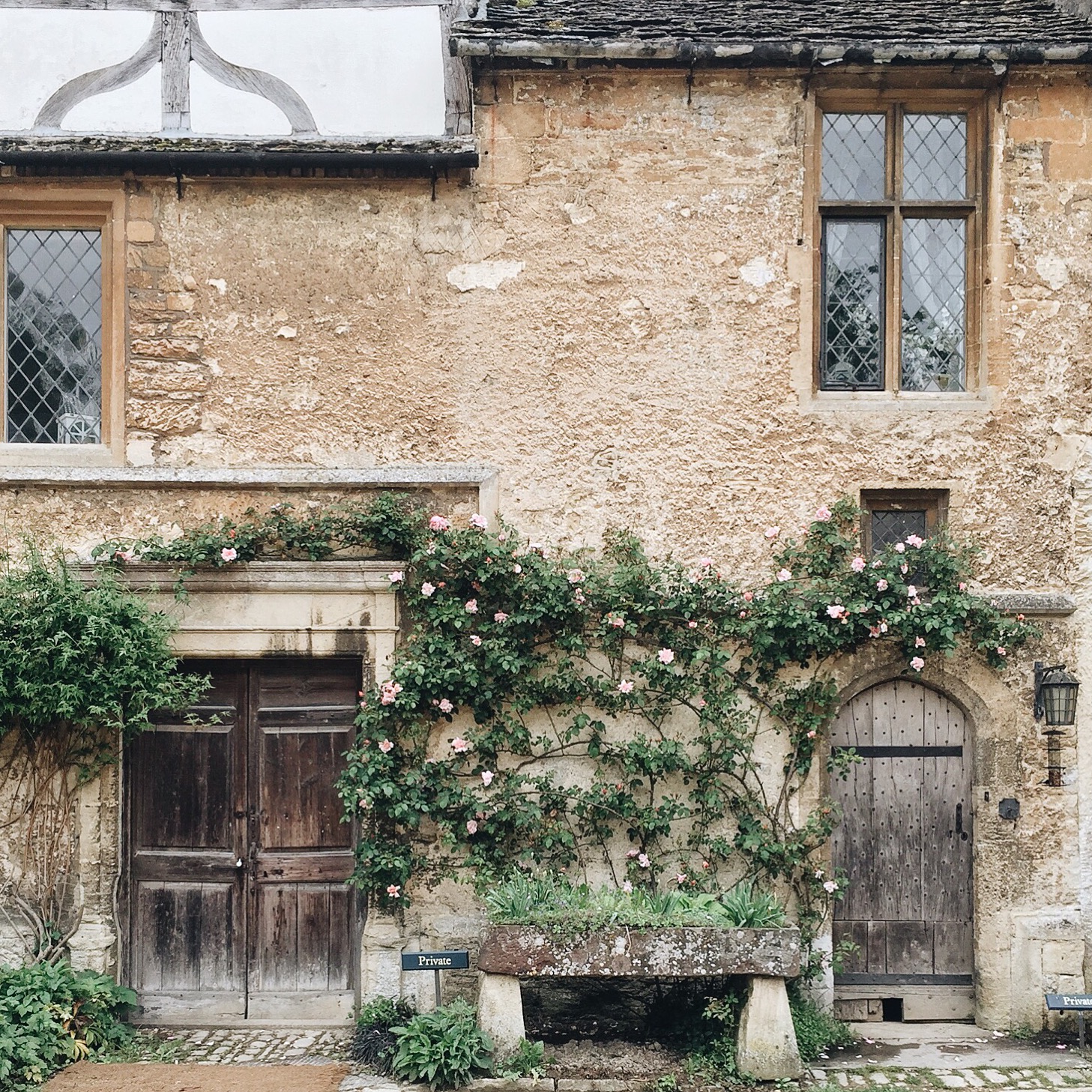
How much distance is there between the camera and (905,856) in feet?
19.7

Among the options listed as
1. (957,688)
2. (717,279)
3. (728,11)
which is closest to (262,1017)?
(957,688)

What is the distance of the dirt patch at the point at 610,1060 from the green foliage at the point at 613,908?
0.64 meters

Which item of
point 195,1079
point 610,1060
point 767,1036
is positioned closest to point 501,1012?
point 610,1060

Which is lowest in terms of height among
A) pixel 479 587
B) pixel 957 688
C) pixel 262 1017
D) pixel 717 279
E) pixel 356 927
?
pixel 262 1017

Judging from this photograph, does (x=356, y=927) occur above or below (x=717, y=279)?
below

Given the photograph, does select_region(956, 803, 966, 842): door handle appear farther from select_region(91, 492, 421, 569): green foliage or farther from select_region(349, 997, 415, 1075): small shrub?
select_region(91, 492, 421, 569): green foliage

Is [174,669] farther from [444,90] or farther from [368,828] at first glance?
[444,90]

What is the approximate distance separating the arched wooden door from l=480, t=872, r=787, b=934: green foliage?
824 millimetres

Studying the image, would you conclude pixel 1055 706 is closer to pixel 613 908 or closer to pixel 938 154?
pixel 613 908

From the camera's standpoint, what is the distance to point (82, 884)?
5.77m

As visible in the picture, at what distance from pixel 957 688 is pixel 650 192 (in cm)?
328

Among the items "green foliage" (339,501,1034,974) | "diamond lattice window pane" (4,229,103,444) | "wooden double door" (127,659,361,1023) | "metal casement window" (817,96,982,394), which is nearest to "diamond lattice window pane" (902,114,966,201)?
"metal casement window" (817,96,982,394)

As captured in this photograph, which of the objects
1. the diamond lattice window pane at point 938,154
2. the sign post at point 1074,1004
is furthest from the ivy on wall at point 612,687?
the diamond lattice window pane at point 938,154

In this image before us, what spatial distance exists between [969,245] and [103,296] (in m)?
4.98
